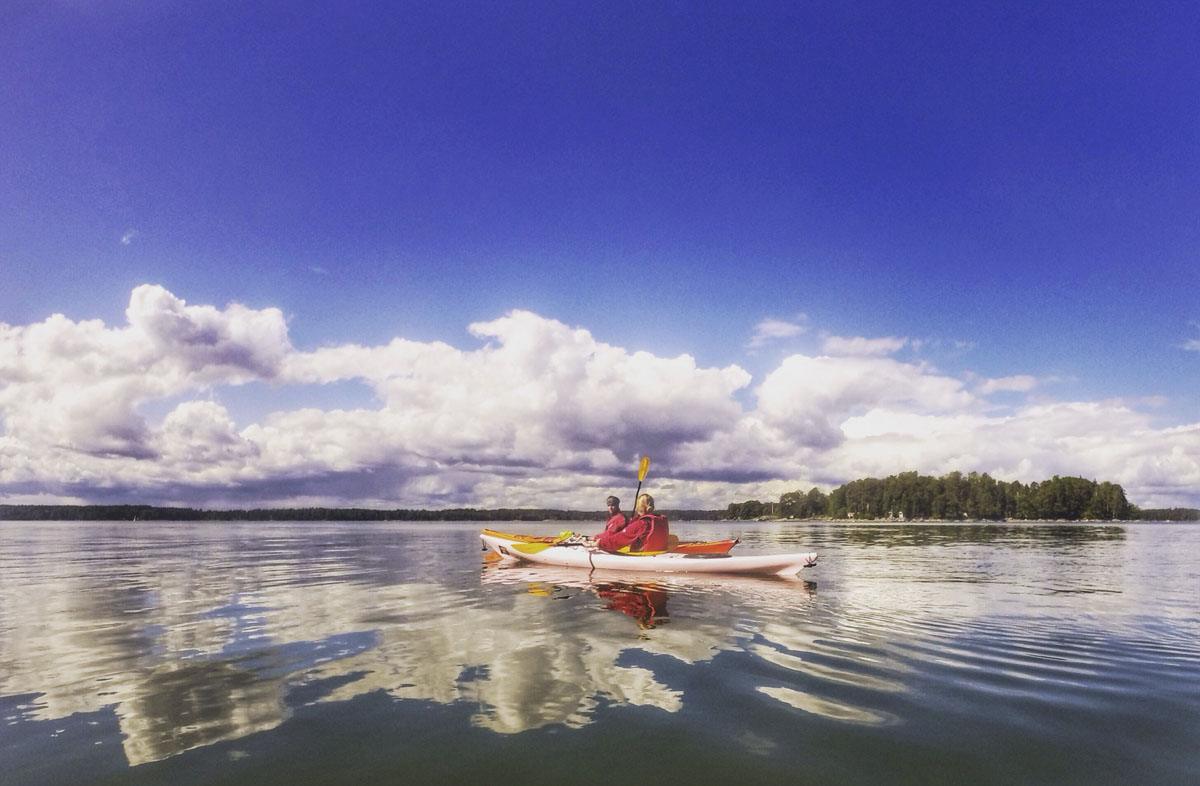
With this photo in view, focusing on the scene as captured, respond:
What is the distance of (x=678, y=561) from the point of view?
2156 centimetres

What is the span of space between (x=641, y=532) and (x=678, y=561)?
2.06 m

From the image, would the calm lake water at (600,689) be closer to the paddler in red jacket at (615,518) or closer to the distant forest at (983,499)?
the paddler in red jacket at (615,518)

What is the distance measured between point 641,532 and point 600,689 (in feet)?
51.3

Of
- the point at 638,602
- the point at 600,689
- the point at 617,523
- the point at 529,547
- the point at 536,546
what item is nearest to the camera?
the point at 600,689

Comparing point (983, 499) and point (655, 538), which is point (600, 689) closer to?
point (655, 538)

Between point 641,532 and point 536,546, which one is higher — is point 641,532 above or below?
above

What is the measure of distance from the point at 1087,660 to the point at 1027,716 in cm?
368

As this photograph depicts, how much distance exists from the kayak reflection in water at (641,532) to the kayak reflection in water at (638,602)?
11.3 feet

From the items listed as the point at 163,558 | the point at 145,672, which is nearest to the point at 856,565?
the point at 145,672

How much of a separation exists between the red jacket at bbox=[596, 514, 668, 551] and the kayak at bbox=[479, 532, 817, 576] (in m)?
0.53

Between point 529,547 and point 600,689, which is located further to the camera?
point 529,547

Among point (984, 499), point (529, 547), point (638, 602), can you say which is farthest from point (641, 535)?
point (984, 499)

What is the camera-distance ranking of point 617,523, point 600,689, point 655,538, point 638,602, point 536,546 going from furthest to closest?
point 536,546 < point 617,523 < point 655,538 < point 638,602 < point 600,689

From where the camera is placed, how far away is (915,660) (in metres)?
9.09
